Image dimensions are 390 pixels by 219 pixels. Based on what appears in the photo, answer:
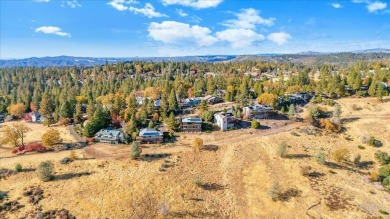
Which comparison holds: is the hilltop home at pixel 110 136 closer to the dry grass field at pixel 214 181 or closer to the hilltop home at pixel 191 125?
the dry grass field at pixel 214 181

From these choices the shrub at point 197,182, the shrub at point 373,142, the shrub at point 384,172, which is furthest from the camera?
the shrub at point 373,142

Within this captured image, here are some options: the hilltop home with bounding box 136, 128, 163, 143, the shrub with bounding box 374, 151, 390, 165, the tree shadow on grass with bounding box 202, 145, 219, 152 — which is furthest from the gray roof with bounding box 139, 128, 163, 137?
the shrub with bounding box 374, 151, 390, 165

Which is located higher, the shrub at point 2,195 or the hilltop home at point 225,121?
the hilltop home at point 225,121

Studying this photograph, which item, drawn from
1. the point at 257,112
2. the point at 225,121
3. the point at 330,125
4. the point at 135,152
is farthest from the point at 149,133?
the point at 330,125

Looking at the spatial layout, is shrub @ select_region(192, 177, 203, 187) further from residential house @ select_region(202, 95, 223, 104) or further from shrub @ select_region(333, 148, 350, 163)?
residential house @ select_region(202, 95, 223, 104)

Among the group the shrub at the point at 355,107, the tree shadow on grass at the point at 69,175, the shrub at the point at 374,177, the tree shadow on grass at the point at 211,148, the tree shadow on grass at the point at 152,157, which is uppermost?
the shrub at the point at 355,107

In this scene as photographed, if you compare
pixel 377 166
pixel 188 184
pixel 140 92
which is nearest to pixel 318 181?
pixel 377 166

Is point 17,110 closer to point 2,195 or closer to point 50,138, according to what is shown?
point 50,138

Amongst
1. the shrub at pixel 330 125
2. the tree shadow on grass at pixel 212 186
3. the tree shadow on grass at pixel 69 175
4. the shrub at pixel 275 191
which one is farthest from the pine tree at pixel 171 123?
the shrub at pixel 330 125
